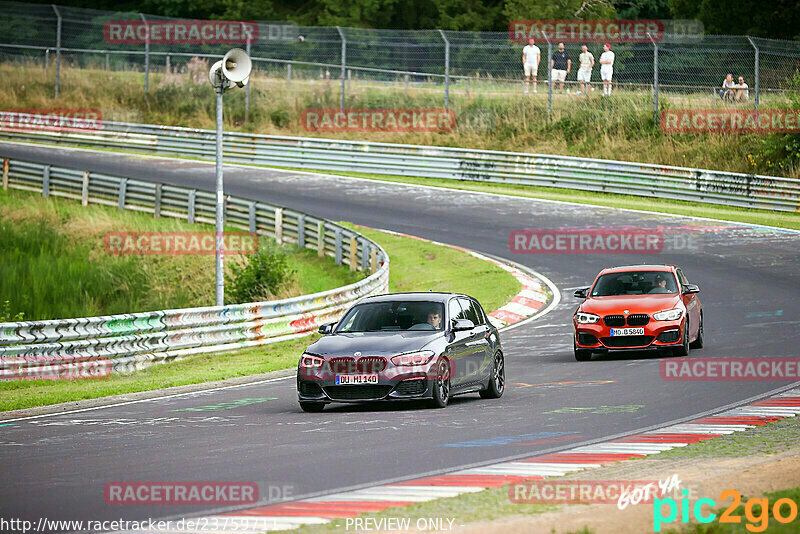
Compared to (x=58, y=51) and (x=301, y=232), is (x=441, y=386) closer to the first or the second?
(x=301, y=232)

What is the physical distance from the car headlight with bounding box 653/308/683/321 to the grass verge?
18.9 feet

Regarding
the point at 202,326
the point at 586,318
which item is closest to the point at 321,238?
the point at 202,326

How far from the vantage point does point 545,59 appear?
41.5 m

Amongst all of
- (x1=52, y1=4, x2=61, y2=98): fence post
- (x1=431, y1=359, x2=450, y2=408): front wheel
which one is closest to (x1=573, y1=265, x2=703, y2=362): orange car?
(x1=431, y1=359, x2=450, y2=408): front wheel

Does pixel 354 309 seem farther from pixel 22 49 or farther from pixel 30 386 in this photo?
pixel 22 49

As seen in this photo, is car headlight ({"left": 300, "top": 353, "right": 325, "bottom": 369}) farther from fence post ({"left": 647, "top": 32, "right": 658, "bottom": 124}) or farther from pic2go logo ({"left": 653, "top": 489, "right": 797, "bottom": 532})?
fence post ({"left": 647, "top": 32, "right": 658, "bottom": 124})

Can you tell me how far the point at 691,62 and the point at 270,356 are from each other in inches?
881

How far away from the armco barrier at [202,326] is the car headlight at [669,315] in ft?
22.2

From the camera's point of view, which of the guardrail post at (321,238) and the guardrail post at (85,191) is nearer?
the guardrail post at (321,238)

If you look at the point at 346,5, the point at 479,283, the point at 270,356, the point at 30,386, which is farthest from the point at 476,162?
the point at 346,5

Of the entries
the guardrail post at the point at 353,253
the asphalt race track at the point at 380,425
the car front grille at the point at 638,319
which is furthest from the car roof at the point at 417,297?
the guardrail post at the point at 353,253

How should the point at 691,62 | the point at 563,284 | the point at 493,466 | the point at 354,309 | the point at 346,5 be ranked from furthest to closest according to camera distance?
1. the point at 346,5
2. the point at 691,62
3. the point at 563,284
4. the point at 354,309
5. the point at 493,466

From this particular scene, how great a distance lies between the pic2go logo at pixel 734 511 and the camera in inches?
269

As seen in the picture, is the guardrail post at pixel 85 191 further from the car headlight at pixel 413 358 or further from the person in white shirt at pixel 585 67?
the car headlight at pixel 413 358
